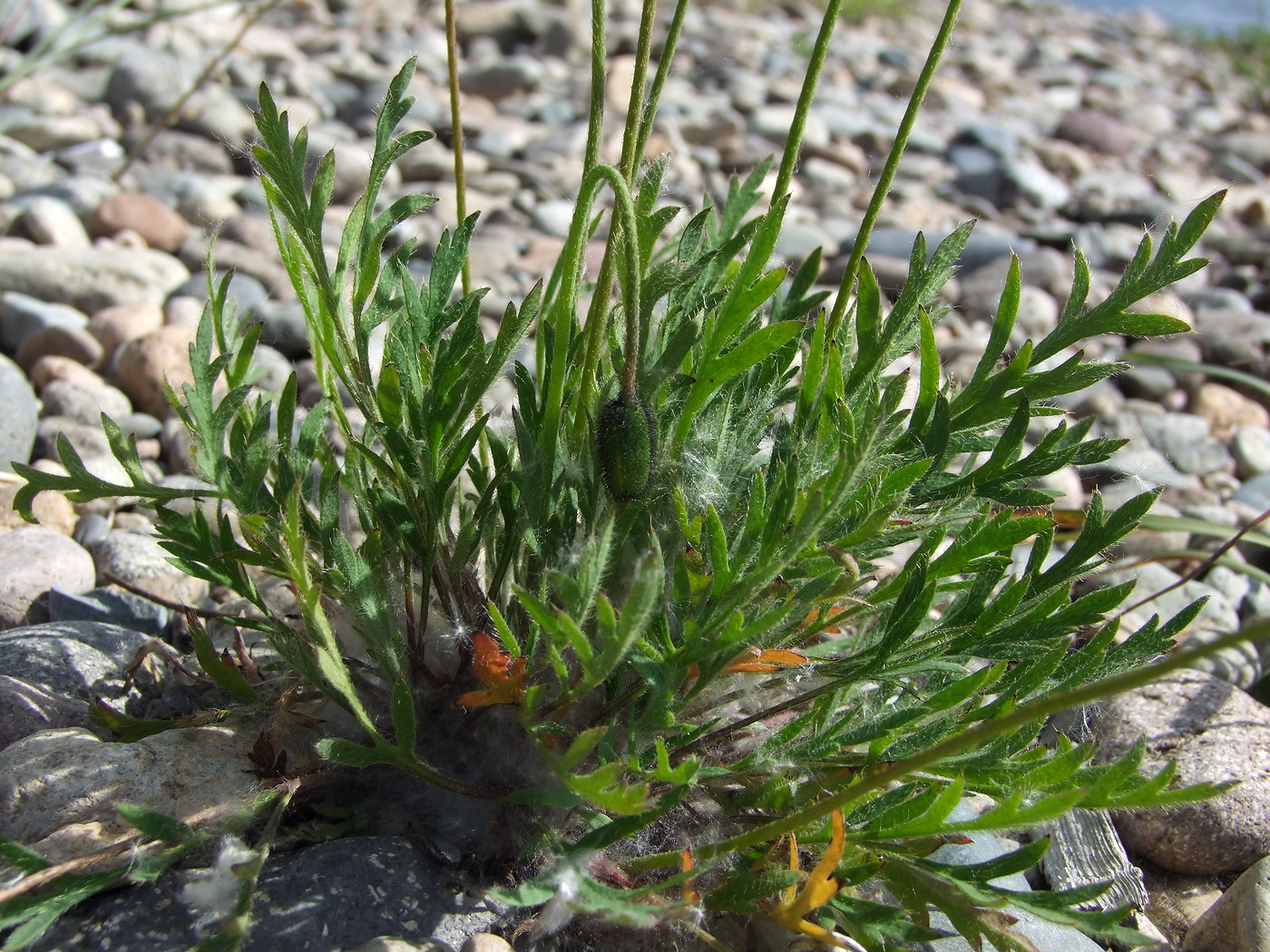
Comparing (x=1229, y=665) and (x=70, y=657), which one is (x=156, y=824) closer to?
(x=70, y=657)

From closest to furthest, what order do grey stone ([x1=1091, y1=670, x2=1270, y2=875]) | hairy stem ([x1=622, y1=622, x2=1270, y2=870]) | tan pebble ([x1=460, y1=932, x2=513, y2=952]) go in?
hairy stem ([x1=622, y1=622, x2=1270, y2=870])
tan pebble ([x1=460, y1=932, x2=513, y2=952])
grey stone ([x1=1091, y1=670, x2=1270, y2=875])

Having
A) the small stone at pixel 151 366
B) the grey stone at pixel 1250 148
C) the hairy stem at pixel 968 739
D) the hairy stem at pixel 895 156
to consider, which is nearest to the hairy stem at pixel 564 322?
the hairy stem at pixel 895 156

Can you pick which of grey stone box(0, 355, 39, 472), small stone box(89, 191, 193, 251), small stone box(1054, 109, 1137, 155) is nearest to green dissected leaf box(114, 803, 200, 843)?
grey stone box(0, 355, 39, 472)

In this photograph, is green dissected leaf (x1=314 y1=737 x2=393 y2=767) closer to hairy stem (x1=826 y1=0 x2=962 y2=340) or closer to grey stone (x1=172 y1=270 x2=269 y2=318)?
hairy stem (x1=826 y1=0 x2=962 y2=340)

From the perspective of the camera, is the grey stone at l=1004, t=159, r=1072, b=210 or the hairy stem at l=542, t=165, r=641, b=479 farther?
the grey stone at l=1004, t=159, r=1072, b=210

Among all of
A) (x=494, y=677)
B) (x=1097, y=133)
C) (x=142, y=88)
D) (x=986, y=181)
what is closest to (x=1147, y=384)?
(x=986, y=181)

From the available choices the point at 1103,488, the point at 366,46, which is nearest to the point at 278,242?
the point at 1103,488

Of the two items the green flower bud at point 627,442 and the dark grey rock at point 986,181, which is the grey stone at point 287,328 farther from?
the dark grey rock at point 986,181

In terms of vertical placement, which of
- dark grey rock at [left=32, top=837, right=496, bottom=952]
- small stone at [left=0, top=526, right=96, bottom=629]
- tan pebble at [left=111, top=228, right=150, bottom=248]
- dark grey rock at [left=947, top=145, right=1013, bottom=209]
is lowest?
small stone at [left=0, top=526, right=96, bottom=629]
